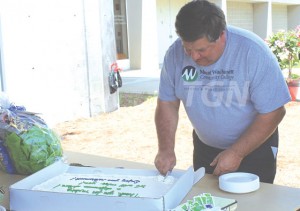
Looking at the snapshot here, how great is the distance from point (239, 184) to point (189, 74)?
0.60 meters

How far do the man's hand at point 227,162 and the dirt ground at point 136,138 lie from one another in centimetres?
215

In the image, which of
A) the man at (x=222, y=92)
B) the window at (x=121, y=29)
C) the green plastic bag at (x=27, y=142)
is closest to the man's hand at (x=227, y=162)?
the man at (x=222, y=92)

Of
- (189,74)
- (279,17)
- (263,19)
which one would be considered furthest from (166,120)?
(279,17)

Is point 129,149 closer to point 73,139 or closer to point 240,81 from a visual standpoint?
point 73,139

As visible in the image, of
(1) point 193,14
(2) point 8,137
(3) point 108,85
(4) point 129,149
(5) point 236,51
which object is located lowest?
(4) point 129,149

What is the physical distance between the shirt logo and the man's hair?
263 mm

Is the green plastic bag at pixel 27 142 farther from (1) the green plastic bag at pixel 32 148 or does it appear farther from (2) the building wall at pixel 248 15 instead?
(2) the building wall at pixel 248 15

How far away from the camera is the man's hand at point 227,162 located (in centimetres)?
174

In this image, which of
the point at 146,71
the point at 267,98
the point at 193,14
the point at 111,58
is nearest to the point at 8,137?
the point at 193,14

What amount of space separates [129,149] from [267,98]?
11.0ft

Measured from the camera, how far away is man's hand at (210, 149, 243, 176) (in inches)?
68.6

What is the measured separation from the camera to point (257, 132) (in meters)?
1.84

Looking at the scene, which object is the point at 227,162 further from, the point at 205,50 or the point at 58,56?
the point at 58,56

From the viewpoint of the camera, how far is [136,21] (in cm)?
1262
